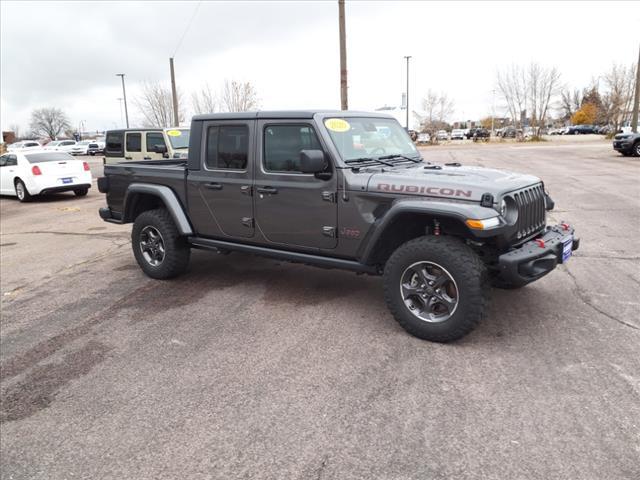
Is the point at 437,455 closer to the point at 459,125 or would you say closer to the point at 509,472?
the point at 509,472

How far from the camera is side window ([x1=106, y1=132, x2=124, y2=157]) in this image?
15.6 metres

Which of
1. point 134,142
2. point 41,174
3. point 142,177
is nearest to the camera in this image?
point 142,177

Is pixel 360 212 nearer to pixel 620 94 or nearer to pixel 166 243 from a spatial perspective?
pixel 166 243

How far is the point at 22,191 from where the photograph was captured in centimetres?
1520

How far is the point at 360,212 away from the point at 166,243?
2.57 meters

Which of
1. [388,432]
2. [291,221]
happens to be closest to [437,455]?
[388,432]

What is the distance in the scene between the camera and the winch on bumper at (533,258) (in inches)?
153

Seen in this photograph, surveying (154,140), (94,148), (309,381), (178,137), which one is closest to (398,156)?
(309,381)

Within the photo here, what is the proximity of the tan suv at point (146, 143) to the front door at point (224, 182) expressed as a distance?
8.21 m

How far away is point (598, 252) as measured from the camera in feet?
21.9

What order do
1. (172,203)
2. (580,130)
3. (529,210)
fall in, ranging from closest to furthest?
(529,210), (172,203), (580,130)

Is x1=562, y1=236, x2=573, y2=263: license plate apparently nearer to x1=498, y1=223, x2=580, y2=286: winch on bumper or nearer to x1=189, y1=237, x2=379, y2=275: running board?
x1=498, y1=223, x2=580, y2=286: winch on bumper

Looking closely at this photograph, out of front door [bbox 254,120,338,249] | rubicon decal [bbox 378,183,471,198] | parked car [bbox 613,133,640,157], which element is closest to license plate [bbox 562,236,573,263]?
rubicon decal [bbox 378,183,471,198]

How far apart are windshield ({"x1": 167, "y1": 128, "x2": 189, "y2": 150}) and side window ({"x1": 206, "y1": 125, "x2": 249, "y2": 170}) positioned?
8.84 metres
